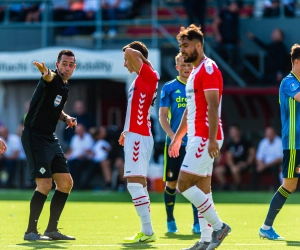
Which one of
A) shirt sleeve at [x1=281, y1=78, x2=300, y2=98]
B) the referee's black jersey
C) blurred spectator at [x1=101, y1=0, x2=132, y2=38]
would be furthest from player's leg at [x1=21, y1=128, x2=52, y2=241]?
blurred spectator at [x1=101, y1=0, x2=132, y2=38]

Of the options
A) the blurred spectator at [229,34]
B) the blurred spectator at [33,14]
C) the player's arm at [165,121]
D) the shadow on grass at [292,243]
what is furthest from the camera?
the blurred spectator at [33,14]

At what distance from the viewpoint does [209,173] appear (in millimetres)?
8734

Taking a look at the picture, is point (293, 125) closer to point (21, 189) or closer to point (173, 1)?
point (21, 189)

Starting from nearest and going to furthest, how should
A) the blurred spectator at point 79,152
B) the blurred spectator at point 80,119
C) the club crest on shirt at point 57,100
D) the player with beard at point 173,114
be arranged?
the club crest on shirt at point 57,100 → the player with beard at point 173,114 → the blurred spectator at point 79,152 → the blurred spectator at point 80,119

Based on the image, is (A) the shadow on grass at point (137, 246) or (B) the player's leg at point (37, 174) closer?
(A) the shadow on grass at point (137, 246)

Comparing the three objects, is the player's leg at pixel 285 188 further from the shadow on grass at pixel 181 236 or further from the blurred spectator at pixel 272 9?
the blurred spectator at pixel 272 9

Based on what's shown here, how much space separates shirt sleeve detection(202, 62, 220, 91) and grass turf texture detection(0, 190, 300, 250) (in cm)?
187

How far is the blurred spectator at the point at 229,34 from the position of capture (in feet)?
76.0

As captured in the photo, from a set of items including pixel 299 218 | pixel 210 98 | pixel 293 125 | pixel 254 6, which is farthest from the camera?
pixel 254 6

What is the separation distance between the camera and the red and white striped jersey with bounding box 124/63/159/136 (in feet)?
32.6

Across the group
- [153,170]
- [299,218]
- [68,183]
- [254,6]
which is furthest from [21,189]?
[68,183]

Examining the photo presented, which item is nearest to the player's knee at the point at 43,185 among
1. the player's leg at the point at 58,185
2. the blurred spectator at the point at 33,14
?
the player's leg at the point at 58,185

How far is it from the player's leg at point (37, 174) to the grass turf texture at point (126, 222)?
263 mm

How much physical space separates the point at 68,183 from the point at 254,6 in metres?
16.2
